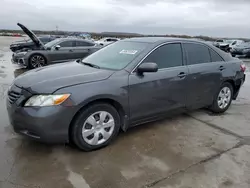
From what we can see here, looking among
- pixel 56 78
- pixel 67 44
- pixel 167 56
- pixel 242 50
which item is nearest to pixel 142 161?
pixel 56 78

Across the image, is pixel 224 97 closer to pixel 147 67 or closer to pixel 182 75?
pixel 182 75

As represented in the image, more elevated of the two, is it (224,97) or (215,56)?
A: (215,56)

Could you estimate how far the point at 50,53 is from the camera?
10211 millimetres

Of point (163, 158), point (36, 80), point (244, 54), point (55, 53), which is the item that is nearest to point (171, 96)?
point (163, 158)

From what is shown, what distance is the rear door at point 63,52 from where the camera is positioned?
10.3m

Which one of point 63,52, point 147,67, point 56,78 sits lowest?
point 63,52

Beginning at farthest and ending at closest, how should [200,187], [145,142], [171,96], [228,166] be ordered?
[171,96] < [145,142] < [228,166] < [200,187]

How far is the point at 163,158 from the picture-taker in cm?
321

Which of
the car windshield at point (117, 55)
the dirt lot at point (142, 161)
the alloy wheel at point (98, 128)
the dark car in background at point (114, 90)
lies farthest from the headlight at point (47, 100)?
the car windshield at point (117, 55)

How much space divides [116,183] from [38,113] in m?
1.20

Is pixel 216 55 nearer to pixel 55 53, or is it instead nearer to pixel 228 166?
pixel 228 166

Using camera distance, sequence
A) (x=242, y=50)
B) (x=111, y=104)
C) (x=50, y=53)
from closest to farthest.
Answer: (x=111, y=104), (x=50, y=53), (x=242, y=50)

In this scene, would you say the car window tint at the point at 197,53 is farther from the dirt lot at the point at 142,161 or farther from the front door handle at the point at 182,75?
the dirt lot at the point at 142,161

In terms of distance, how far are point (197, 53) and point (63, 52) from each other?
7292mm
